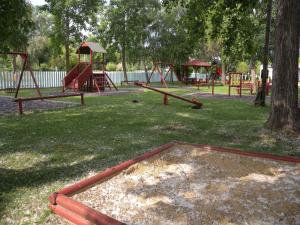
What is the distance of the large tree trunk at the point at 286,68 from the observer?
7.62 metres

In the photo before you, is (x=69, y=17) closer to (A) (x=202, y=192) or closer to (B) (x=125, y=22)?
(B) (x=125, y=22)

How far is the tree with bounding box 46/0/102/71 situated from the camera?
24891 mm

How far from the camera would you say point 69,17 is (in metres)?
25.8

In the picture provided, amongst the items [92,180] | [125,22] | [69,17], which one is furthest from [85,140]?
[125,22]

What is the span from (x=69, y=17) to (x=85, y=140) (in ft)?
68.6

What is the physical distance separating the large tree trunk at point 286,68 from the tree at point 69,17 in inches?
768

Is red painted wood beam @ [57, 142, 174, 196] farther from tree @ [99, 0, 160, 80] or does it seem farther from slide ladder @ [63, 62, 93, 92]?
tree @ [99, 0, 160, 80]

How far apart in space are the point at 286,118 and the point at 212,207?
4834mm

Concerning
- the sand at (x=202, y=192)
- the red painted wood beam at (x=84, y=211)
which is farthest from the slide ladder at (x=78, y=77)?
the red painted wood beam at (x=84, y=211)

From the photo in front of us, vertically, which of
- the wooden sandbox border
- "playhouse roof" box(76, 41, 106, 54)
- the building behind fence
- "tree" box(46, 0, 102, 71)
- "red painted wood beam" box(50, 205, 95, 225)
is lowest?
"red painted wood beam" box(50, 205, 95, 225)

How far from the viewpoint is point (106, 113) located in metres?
11.2

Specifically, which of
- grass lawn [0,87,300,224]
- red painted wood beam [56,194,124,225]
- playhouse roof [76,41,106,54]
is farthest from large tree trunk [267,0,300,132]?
playhouse roof [76,41,106,54]

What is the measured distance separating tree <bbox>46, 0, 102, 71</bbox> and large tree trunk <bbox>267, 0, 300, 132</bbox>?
768 inches

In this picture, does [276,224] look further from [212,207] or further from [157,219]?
[157,219]
